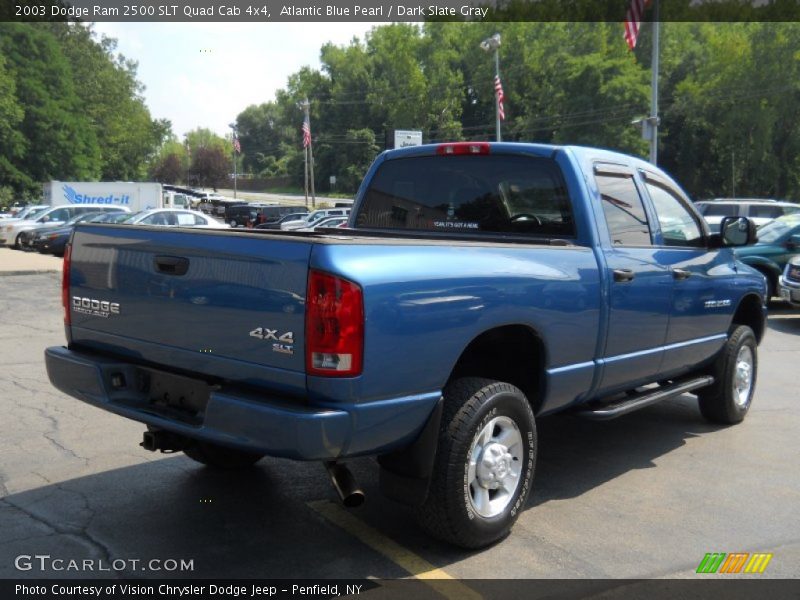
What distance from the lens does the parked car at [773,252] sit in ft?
47.1

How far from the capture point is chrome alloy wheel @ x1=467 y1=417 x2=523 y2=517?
3.93 meters

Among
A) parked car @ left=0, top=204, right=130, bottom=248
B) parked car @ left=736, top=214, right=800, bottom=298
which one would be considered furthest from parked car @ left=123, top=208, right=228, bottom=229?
parked car @ left=736, top=214, right=800, bottom=298

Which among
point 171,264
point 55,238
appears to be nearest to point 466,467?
point 171,264

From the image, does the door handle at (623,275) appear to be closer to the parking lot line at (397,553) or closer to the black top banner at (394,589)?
the black top banner at (394,589)

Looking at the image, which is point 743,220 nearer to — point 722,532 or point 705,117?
point 722,532

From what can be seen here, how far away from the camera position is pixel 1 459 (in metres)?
5.26

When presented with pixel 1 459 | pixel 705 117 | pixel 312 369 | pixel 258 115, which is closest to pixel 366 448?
pixel 312 369

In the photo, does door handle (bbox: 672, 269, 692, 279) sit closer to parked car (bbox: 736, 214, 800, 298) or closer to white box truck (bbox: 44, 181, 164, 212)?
parked car (bbox: 736, 214, 800, 298)

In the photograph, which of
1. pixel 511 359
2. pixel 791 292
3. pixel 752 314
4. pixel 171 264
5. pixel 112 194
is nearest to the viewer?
pixel 171 264

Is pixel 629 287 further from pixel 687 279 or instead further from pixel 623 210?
pixel 687 279

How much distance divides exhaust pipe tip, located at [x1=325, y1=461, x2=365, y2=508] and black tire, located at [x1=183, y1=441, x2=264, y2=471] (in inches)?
56.2

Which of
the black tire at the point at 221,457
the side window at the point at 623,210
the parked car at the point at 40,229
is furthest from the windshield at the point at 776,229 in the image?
the parked car at the point at 40,229

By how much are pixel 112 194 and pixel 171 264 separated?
125ft
